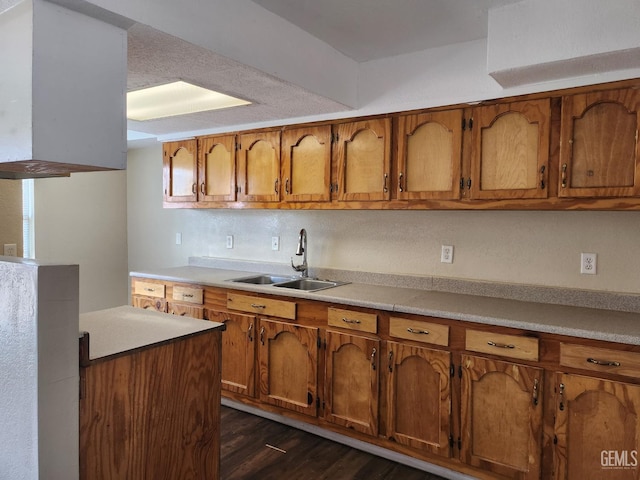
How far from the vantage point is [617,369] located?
192 centimetres

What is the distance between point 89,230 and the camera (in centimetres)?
437

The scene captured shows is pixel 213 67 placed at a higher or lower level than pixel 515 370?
higher

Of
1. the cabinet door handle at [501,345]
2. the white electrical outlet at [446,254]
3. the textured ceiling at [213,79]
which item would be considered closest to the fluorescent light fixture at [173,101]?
the textured ceiling at [213,79]

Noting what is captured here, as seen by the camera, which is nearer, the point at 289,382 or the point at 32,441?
the point at 32,441

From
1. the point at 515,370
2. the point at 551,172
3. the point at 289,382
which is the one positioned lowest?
the point at 289,382

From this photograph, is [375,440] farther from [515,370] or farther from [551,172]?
[551,172]

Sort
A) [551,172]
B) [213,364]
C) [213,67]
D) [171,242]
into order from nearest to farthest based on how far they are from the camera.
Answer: [213,364] < [213,67] < [551,172] < [171,242]

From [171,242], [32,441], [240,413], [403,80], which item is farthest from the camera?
[171,242]

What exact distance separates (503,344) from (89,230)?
386cm

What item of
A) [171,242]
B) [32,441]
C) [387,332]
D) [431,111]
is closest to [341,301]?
[387,332]

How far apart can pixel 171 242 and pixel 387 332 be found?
8.88 feet

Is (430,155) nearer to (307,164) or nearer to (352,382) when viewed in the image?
(307,164)

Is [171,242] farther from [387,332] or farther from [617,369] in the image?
[617,369]

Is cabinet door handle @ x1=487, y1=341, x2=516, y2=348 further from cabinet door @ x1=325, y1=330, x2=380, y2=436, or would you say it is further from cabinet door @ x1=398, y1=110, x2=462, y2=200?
cabinet door @ x1=398, y1=110, x2=462, y2=200
